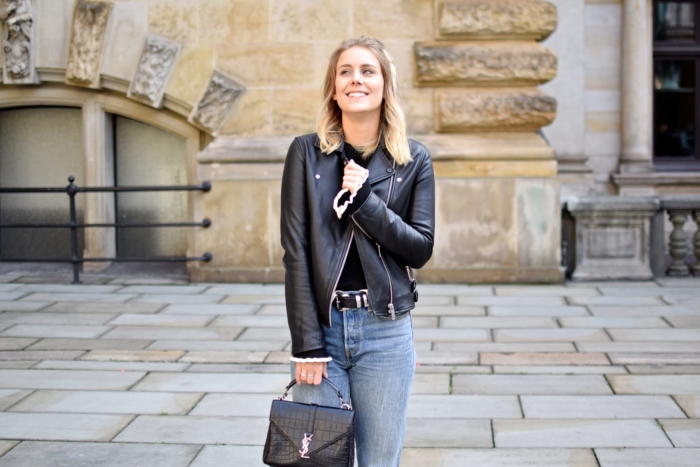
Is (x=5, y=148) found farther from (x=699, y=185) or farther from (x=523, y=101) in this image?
(x=699, y=185)

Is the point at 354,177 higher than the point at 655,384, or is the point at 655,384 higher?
the point at 354,177

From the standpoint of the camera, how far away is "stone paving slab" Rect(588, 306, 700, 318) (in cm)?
705

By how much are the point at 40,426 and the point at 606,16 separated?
9918 millimetres

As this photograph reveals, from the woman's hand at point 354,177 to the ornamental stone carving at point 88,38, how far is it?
674 centimetres

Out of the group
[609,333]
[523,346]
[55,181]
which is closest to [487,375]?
[523,346]

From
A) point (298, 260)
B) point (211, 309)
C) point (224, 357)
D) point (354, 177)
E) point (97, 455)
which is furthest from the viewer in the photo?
point (211, 309)

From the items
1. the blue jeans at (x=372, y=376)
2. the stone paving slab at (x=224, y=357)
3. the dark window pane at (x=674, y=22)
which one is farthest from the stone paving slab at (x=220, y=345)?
the dark window pane at (x=674, y=22)

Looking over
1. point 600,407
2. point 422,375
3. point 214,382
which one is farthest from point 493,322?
point 214,382

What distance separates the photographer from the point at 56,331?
268 inches

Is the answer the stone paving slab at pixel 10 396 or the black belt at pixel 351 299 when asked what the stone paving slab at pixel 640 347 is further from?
the black belt at pixel 351 299

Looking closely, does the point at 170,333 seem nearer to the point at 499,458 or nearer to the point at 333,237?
the point at 499,458

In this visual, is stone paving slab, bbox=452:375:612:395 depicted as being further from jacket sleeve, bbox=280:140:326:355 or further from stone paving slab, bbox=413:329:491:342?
jacket sleeve, bbox=280:140:326:355

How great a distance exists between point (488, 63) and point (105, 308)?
3.95 metres

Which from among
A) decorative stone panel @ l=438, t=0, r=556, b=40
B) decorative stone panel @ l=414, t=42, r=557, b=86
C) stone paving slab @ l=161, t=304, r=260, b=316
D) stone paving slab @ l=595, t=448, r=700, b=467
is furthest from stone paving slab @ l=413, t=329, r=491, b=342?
decorative stone panel @ l=438, t=0, r=556, b=40
